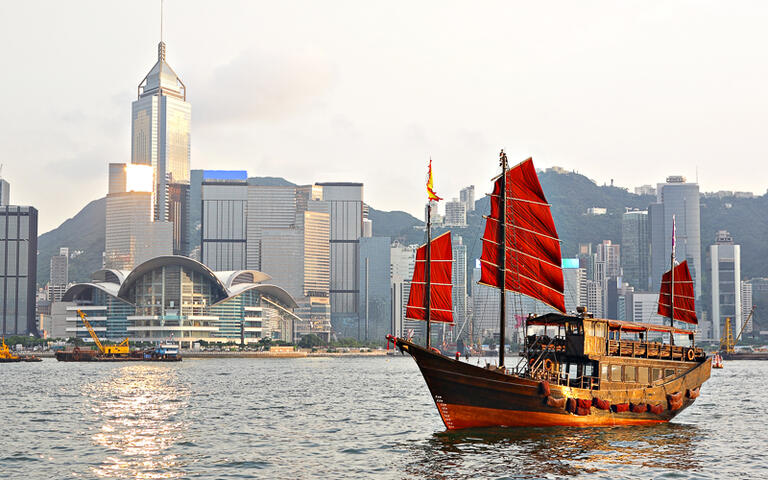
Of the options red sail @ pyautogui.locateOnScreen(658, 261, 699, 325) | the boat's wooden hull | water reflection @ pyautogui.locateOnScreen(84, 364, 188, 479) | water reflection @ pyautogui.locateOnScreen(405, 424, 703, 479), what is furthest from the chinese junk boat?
red sail @ pyautogui.locateOnScreen(658, 261, 699, 325)

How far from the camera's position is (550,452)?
4578cm

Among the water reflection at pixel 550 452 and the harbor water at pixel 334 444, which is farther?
the harbor water at pixel 334 444

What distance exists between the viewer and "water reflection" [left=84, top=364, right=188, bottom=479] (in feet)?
137

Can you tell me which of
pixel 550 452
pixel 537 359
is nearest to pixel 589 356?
pixel 537 359

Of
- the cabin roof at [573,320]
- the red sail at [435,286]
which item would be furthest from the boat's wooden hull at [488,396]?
the red sail at [435,286]

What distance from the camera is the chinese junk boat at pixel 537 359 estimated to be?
50.7m

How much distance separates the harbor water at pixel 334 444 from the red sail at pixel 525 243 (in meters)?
9.09

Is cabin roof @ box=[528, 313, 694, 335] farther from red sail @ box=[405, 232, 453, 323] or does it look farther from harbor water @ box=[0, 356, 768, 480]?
harbor water @ box=[0, 356, 768, 480]

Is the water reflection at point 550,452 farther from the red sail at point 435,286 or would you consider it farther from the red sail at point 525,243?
the red sail at point 525,243

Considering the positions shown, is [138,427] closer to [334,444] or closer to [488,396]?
[334,444]

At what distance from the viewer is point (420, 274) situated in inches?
2261

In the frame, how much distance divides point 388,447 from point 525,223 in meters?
16.2

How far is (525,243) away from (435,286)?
19.9ft

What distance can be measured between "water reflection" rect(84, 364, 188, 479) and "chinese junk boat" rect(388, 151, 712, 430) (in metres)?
14.7
